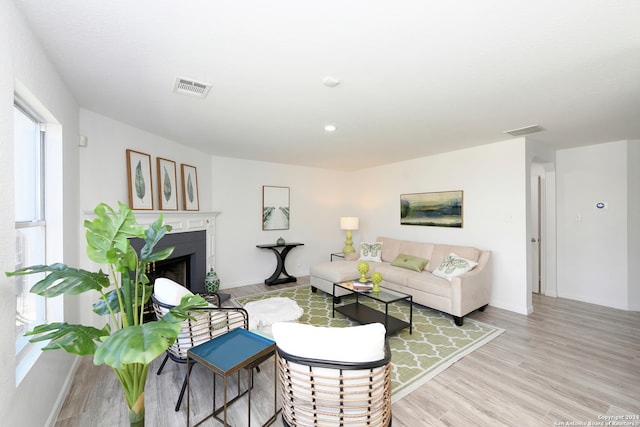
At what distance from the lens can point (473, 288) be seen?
138 inches

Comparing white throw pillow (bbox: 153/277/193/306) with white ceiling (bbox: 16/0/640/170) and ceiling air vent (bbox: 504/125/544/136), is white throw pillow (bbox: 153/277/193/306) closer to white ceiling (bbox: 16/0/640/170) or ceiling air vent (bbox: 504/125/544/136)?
white ceiling (bbox: 16/0/640/170)

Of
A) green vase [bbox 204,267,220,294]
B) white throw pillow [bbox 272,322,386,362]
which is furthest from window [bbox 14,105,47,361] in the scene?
green vase [bbox 204,267,220,294]

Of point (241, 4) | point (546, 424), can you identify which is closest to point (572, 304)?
point (546, 424)

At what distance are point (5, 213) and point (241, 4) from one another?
1.47 m

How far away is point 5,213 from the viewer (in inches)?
49.0

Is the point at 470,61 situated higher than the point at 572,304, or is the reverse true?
the point at 470,61

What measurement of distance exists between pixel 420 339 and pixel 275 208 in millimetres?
3467

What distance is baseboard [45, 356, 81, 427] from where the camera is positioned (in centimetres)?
177

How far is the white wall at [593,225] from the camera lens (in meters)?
3.85

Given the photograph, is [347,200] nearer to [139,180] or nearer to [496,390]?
[139,180]

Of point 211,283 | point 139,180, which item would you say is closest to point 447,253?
point 211,283

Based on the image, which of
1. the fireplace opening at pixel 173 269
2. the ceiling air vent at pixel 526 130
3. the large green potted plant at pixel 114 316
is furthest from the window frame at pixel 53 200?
the ceiling air vent at pixel 526 130

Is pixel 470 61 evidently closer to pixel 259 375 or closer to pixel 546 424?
pixel 546 424

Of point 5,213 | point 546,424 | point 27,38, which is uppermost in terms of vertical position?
point 27,38
